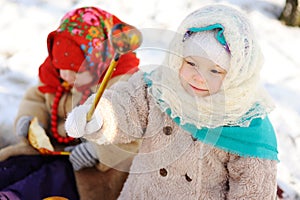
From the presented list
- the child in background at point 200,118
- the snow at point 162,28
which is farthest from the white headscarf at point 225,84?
the snow at point 162,28

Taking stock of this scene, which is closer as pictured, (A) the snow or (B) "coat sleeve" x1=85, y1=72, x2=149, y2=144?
(B) "coat sleeve" x1=85, y1=72, x2=149, y2=144

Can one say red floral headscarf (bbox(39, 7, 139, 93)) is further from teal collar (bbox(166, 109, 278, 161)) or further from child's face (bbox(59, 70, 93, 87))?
teal collar (bbox(166, 109, 278, 161))

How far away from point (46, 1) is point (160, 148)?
145 cm

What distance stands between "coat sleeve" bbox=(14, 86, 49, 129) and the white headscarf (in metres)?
0.66

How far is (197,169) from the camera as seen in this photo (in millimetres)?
1162

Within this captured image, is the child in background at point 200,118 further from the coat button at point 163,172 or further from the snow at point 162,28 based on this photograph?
the snow at point 162,28

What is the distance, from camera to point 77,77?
1.24 meters

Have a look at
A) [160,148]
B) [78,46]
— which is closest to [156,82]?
[160,148]

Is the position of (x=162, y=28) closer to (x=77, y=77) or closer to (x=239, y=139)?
(x=77, y=77)

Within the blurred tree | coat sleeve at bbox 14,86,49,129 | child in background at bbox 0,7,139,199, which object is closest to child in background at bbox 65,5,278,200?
child in background at bbox 0,7,139,199

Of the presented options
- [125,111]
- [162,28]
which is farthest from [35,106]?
[125,111]

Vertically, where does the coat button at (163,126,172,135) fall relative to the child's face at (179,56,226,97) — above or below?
below

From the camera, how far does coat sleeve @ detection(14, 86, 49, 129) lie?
5.54 ft

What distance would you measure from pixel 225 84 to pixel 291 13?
4.49ft
